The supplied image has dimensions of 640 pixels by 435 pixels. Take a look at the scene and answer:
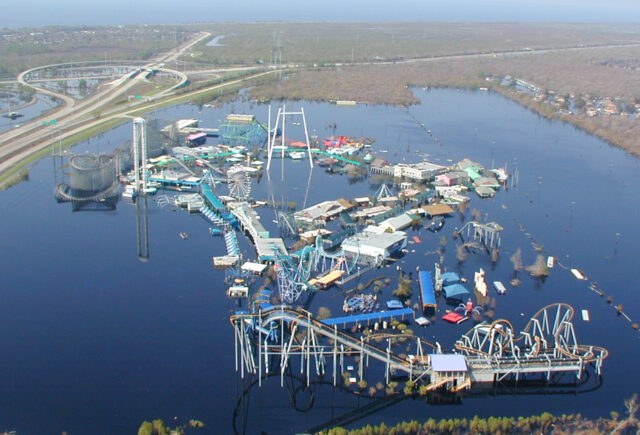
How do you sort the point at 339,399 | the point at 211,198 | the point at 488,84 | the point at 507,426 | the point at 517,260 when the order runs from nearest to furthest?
the point at 507,426 → the point at 339,399 → the point at 517,260 → the point at 211,198 → the point at 488,84

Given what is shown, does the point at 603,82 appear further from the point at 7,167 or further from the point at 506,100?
the point at 7,167

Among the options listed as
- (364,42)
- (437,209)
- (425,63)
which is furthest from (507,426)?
(364,42)

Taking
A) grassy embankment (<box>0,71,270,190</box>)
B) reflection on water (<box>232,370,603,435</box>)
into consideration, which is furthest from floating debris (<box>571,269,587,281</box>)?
grassy embankment (<box>0,71,270,190</box>)

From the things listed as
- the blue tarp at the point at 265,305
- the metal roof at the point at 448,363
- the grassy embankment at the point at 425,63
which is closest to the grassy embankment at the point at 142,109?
the grassy embankment at the point at 425,63

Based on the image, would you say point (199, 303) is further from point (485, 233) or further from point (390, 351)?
point (485, 233)

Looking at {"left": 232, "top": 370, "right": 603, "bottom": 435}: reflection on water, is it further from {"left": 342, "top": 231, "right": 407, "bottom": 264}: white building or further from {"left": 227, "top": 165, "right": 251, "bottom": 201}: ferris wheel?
{"left": 227, "top": 165, "right": 251, "bottom": 201}: ferris wheel

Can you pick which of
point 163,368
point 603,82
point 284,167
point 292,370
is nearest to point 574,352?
point 292,370
